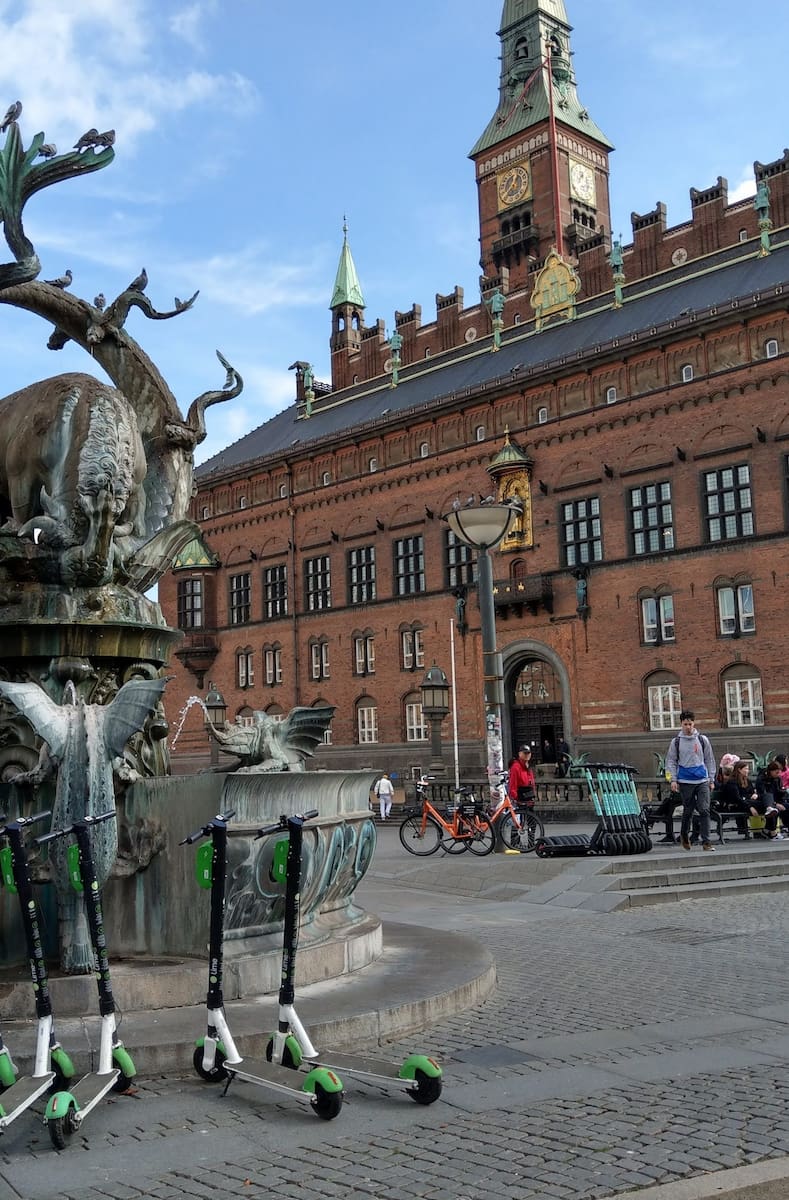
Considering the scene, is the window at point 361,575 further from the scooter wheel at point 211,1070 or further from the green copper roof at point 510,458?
the scooter wheel at point 211,1070

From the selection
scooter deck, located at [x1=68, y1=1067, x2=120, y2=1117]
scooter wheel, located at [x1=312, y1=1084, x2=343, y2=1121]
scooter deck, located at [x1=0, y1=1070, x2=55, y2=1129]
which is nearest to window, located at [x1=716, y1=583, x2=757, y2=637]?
scooter wheel, located at [x1=312, y1=1084, x2=343, y2=1121]

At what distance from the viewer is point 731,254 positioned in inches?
1602

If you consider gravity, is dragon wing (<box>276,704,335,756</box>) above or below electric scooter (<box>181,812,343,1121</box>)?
above

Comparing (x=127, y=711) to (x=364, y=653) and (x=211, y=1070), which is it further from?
(x=364, y=653)

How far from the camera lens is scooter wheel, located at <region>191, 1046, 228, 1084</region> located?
531cm

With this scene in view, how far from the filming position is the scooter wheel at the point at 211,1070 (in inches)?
209

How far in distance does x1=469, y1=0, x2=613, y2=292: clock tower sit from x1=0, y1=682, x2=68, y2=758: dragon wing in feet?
190

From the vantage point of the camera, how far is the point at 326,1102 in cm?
482

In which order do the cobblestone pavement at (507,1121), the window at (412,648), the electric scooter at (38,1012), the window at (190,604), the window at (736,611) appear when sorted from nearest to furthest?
1. the cobblestone pavement at (507,1121)
2. the electric scooter at (38,1012)
3. the window at (736,611)
4. the window at (412,648)
5. the window at (190,604)

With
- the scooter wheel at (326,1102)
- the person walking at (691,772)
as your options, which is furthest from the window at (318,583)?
the scooter wheel at (326,1102)

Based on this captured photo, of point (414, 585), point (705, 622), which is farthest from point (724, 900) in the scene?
point (414, 585)

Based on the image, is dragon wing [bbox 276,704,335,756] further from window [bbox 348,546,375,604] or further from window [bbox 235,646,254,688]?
window [bbox 235,646,254,688]

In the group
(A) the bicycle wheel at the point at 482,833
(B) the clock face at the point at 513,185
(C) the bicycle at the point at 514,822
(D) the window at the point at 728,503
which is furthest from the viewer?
(B) the clock face at the point at 513,185

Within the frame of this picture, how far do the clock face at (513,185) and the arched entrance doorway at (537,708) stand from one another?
34.3m
